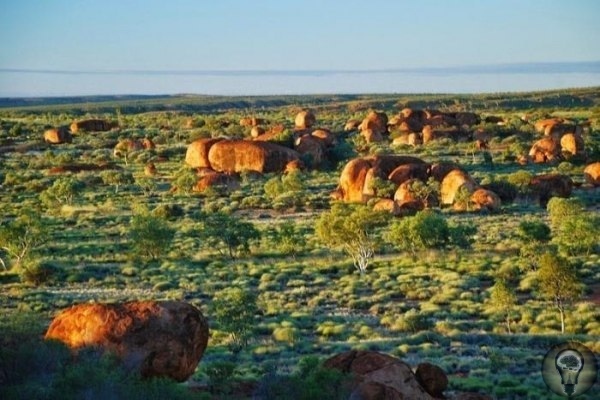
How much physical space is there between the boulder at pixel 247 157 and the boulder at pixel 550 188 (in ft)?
89.5

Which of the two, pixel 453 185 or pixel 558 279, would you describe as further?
pixel 453 185

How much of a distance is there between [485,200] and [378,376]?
3661 centimetres

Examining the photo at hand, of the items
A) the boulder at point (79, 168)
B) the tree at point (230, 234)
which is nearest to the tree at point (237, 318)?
the tree at point (230, 234)

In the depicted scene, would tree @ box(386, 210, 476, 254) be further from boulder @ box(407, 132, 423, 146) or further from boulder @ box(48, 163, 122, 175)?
boulder @ box(407, 132, 423, 146)

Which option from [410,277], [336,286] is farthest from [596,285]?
[336,286]

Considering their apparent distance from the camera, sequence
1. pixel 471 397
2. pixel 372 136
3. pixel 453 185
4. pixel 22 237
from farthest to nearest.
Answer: pixel 372 136 < pixel 453 185 < pixel 22 237 < pixel 471 397

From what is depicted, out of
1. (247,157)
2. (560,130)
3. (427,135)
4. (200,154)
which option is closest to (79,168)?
(200,154)

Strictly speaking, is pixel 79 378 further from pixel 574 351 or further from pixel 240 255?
pixel 240 255

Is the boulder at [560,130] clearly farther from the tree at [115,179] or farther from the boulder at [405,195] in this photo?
the tree at [115,179]

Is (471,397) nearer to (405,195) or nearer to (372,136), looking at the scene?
(405,195)

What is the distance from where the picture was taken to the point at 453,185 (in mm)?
53375

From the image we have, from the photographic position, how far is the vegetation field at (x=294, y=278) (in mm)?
17672

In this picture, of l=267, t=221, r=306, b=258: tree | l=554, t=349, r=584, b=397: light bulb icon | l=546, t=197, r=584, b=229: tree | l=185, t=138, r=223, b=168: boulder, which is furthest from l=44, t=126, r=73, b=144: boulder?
l=554, t=349, r=584, b=397: light bulb icon

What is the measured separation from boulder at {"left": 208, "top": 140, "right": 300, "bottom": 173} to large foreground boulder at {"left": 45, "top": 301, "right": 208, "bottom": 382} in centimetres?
5463
